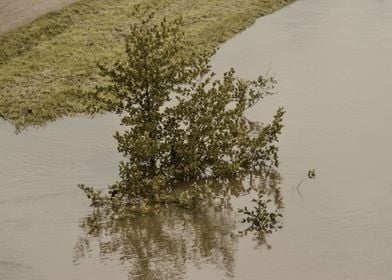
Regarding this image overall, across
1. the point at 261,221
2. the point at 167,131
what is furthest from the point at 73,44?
the point at 261,221

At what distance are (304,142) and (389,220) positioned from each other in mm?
2536

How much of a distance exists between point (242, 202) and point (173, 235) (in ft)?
4.16

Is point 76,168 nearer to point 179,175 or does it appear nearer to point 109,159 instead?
point 109,159

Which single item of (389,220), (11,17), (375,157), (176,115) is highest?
(11,17)

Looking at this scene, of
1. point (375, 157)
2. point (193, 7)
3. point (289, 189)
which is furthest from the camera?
point (193, 7)

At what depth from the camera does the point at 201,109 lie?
420 inches

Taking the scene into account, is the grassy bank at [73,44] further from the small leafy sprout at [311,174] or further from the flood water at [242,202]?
the small leafy sprout at [311,174]

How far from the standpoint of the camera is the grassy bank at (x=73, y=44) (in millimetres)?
13375

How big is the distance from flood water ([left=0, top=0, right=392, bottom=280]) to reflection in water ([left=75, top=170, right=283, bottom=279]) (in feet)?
0.07

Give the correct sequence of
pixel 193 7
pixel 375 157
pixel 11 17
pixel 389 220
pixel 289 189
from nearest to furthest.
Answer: pixel 389 220 < pixel 289 189 < pixel 375 157 < pixel 11 17 < pixel 193 7

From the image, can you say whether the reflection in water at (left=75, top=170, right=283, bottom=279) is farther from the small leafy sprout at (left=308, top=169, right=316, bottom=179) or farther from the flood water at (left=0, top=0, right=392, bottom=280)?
the small leafy sprout at (left=308, top=169, right=316, bottom=179)

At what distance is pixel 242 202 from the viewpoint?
1035 cm

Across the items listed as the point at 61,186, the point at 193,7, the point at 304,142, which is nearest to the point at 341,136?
the point at 304,142

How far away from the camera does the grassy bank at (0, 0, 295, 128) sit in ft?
43.9
